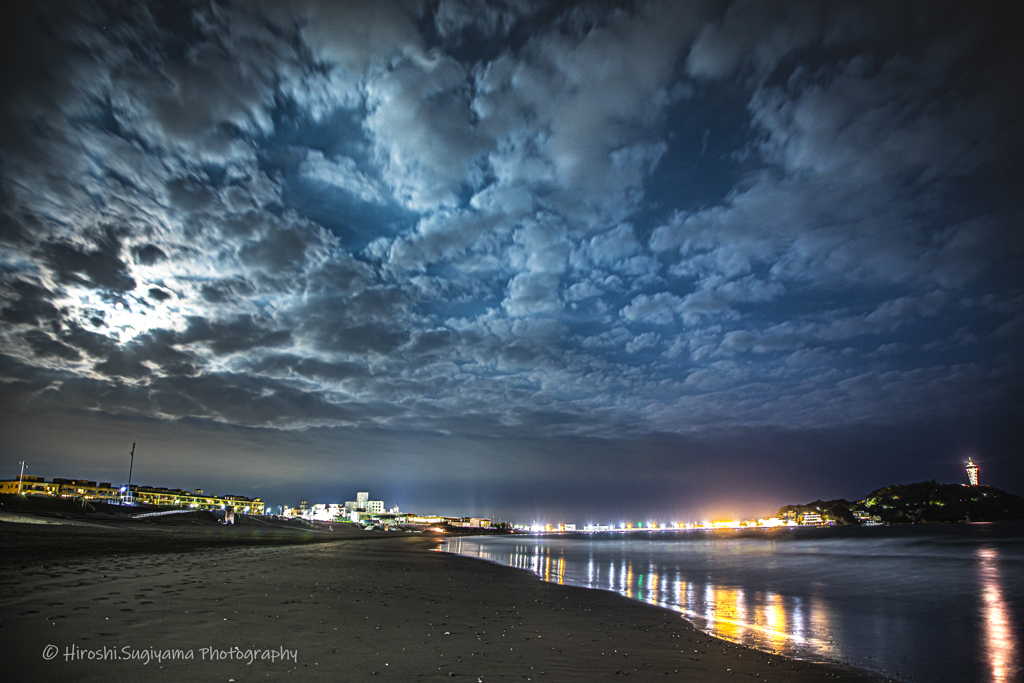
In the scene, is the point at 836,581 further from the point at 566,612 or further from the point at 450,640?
the point at 450,640

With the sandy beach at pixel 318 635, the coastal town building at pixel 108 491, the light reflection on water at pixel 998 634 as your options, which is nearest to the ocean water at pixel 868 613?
the light reflection on water at pixel 998 634

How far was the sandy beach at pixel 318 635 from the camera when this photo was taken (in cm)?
654

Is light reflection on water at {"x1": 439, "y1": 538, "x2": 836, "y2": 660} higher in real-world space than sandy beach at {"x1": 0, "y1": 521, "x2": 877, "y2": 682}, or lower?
Answer: lower

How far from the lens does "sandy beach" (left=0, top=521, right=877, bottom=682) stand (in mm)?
6539

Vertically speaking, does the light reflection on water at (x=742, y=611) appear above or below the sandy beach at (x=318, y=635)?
below

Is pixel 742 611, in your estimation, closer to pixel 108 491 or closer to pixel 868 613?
pixel 868 613

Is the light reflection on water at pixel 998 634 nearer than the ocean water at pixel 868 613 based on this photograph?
Yes

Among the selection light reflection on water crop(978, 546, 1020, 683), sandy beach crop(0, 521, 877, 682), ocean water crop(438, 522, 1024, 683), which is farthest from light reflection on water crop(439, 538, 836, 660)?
light reflection on water crop(978, 546, 1020, 683)

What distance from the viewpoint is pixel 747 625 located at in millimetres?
14914

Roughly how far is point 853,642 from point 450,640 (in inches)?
464

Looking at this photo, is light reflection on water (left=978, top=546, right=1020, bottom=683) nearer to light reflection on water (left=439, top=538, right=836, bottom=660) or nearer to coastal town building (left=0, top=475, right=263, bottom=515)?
light reflection on water (left=439, top=538, right=836, bottom=660)

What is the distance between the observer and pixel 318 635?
8648 mm

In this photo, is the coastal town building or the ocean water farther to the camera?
the coastal town building

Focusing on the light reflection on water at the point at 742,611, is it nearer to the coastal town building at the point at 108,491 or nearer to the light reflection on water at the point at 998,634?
the light reflection on water at the point at 998,634
